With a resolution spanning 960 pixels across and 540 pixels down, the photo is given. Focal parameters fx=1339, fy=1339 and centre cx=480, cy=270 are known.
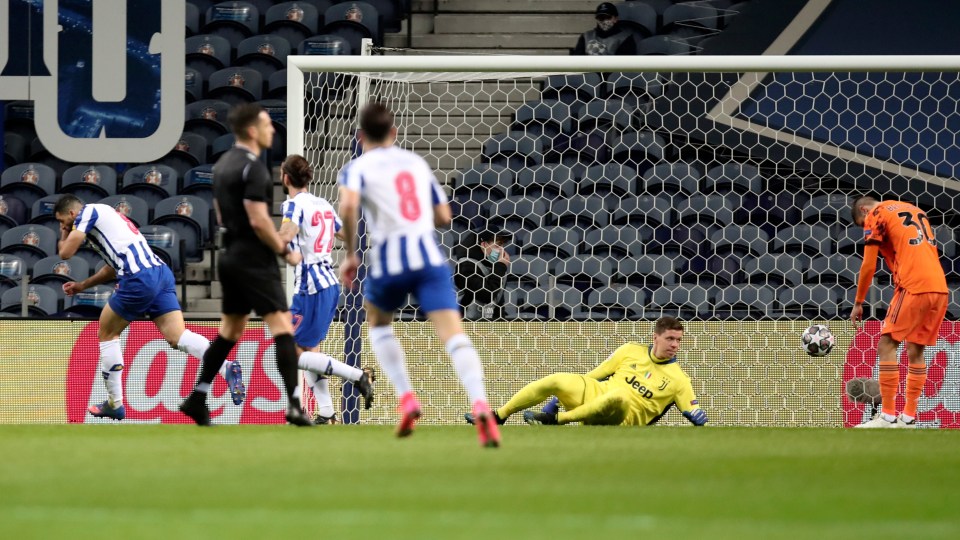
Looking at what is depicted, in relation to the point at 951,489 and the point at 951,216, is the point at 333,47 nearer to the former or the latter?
the point at 951,216

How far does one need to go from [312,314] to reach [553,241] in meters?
3.01

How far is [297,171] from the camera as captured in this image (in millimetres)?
9000

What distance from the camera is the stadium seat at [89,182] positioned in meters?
15.0

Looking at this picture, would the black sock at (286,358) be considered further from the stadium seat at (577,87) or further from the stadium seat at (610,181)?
the stadium seat at (577,87)

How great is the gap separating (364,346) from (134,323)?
1910 millimetres

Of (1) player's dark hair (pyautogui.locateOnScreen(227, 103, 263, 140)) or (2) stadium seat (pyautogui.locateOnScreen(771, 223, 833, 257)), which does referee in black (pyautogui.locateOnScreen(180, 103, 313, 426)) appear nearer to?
(1) player's dark hair (pyautogui.locateOnScreen(227, 103, 263, 140))

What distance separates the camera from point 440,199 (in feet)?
21.0

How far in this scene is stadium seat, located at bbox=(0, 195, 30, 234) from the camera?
14876 millimetres

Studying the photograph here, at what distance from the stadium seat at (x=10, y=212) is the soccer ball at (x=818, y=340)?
9099 millimetres

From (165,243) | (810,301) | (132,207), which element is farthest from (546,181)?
(132,207)

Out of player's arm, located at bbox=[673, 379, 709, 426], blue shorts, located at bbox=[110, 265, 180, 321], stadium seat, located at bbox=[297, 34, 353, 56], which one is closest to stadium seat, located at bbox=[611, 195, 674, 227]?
player's arm, located at bbox=[673, 379, 709, 426]

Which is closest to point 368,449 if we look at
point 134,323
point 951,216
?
point 134,323

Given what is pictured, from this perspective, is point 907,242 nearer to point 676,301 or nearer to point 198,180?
point 676,301

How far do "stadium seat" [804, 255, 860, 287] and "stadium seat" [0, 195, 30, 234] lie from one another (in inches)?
344
